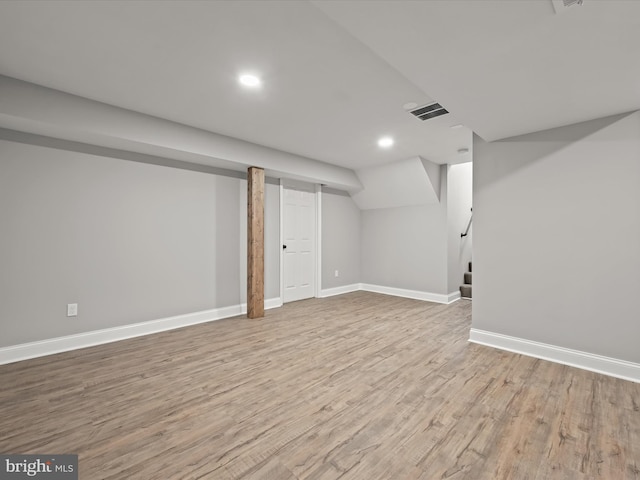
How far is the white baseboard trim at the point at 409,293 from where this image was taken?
530 cm

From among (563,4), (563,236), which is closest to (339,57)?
(563,4)

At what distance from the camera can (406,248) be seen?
231 inches

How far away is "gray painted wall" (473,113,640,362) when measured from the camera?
2.51 m

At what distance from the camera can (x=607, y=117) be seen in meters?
2.58

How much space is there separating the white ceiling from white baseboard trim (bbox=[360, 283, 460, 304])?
3156 millimetres

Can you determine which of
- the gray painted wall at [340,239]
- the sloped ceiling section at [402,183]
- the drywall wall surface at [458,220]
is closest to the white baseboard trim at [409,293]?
the drywall wall surface at [458,220]

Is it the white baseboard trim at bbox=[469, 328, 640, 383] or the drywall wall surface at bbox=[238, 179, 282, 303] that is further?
the drywall wall surface at bbox=[238, 179, 282, 303]

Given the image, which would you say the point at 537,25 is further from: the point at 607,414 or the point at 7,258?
the point at 7,258

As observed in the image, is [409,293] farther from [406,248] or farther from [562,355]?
[562,355]

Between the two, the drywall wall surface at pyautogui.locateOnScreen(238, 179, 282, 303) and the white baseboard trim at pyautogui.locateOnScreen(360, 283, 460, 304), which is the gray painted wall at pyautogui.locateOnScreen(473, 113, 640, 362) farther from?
the drywall wall surface at pyautogui.locateOnScreen(238, 179, 282, 303)

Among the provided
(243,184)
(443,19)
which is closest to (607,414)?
(443,19)

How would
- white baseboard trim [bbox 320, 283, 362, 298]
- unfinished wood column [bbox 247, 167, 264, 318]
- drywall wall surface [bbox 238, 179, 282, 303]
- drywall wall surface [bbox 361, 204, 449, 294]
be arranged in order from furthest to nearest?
white baseboard trim [bbox 320, 283, 362, 298], drywall wall surface [bbox 361, 204, 449, 294], drywall wall surface [bbox 238, 179, 282, 303], unfinished wood column [bbox 247, 167, 264, 318]

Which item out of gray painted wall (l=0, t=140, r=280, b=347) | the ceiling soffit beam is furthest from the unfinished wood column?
gray painted wall (l=0, t=140, r=280, b=347)

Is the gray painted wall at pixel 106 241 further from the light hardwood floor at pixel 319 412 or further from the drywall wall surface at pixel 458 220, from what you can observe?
the drywall wall surface at pixel 458 220
